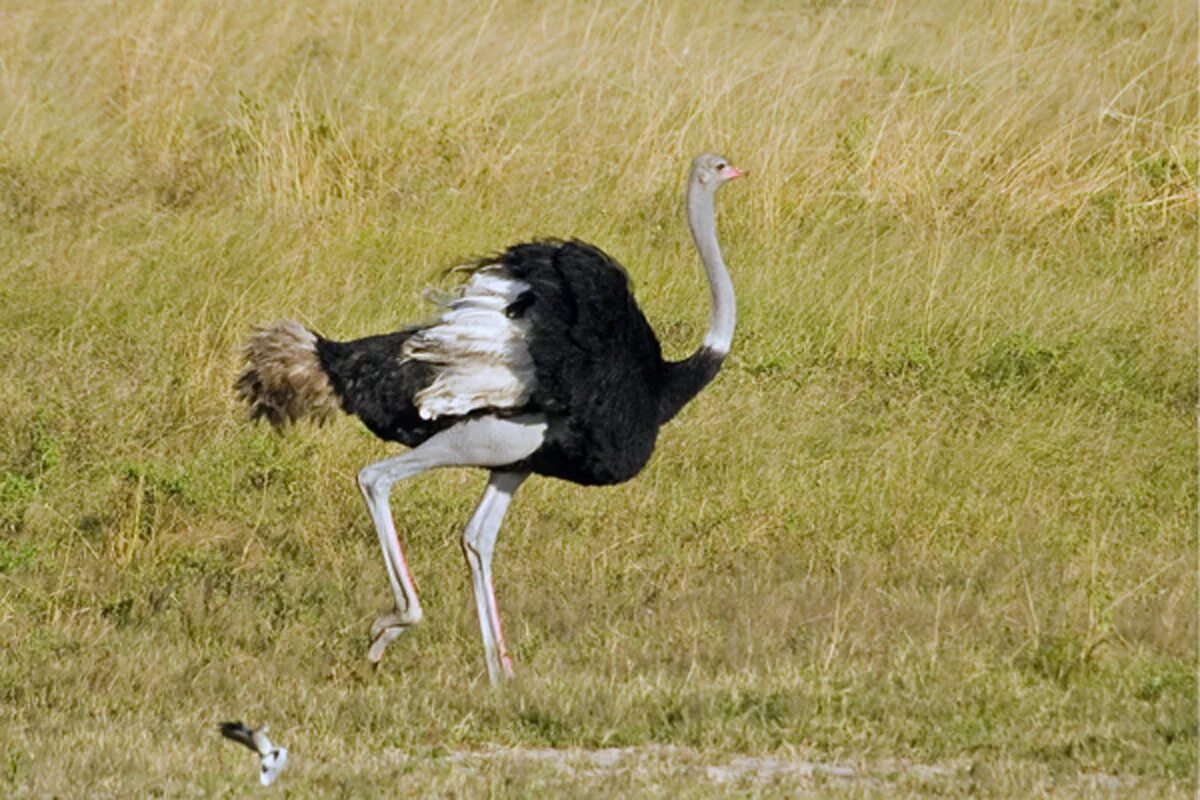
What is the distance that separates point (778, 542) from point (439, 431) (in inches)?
57.9

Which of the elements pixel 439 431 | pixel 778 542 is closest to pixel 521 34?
pixel 778 542

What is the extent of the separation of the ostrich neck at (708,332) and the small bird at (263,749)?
75.0 inches

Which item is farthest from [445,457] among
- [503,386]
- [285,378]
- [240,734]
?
[240,734]

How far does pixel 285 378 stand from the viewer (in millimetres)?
6969

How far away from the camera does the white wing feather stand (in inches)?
258

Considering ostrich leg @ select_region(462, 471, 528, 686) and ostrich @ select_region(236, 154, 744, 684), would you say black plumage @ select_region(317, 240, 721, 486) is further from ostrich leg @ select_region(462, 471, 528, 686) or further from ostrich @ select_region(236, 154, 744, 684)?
ostrich leg @ select_region(462, 471, 528, 686)

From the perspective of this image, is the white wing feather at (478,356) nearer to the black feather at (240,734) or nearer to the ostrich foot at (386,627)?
the ostrich foot at (386,627)

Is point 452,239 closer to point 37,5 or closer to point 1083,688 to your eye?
point 37,5

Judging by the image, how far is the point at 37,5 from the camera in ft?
40.7

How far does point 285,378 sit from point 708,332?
117 centimetres

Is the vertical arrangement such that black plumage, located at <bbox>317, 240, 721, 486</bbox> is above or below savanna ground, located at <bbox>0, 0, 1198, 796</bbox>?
above

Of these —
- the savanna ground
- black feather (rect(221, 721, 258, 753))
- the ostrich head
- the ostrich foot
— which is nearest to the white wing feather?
the ostrich foot

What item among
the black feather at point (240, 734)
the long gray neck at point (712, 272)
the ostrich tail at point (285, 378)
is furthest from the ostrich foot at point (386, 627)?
the black feather at point (240, 734)

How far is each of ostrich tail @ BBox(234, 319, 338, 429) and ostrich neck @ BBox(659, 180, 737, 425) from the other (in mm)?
924
